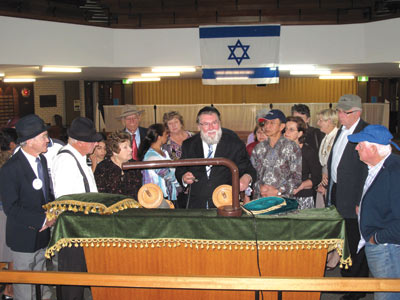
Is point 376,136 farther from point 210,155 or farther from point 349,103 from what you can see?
point 210,155

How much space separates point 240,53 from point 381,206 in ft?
19.0

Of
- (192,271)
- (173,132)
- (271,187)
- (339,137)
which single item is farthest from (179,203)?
(192,271)

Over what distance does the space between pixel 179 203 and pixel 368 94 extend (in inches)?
579

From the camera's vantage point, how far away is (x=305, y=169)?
180 inches

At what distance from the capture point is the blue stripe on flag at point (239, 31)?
25.6 ft

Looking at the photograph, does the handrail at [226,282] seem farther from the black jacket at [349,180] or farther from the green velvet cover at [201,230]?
the black jacket at [349,180]

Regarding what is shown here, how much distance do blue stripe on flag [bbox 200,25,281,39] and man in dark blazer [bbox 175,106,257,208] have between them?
4.46 m

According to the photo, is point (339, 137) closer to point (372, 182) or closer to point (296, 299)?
point (372, 182)

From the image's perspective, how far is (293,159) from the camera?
3.92 metres

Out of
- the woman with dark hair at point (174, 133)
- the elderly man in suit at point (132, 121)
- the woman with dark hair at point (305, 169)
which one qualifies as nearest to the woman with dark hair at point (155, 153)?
the woman with dark hair at point (174, 133)

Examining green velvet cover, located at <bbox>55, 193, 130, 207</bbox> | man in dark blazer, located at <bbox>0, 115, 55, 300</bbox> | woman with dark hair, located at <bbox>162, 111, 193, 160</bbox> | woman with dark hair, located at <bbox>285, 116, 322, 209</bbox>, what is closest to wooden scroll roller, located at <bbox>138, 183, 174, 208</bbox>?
green velvet cover, located at <bbox>55, 193, 130, 207</bbox>

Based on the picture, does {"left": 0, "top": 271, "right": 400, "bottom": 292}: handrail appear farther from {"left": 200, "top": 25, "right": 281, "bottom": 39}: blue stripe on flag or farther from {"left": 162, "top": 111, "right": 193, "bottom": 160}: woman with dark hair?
{"left": 200, "top": 25, "right": 281, "bottom": 39}: blue stripe on flag

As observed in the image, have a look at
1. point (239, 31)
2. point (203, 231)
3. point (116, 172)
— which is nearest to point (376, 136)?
point (203, 231)

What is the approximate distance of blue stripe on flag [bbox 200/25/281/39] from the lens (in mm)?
Result: 7809
